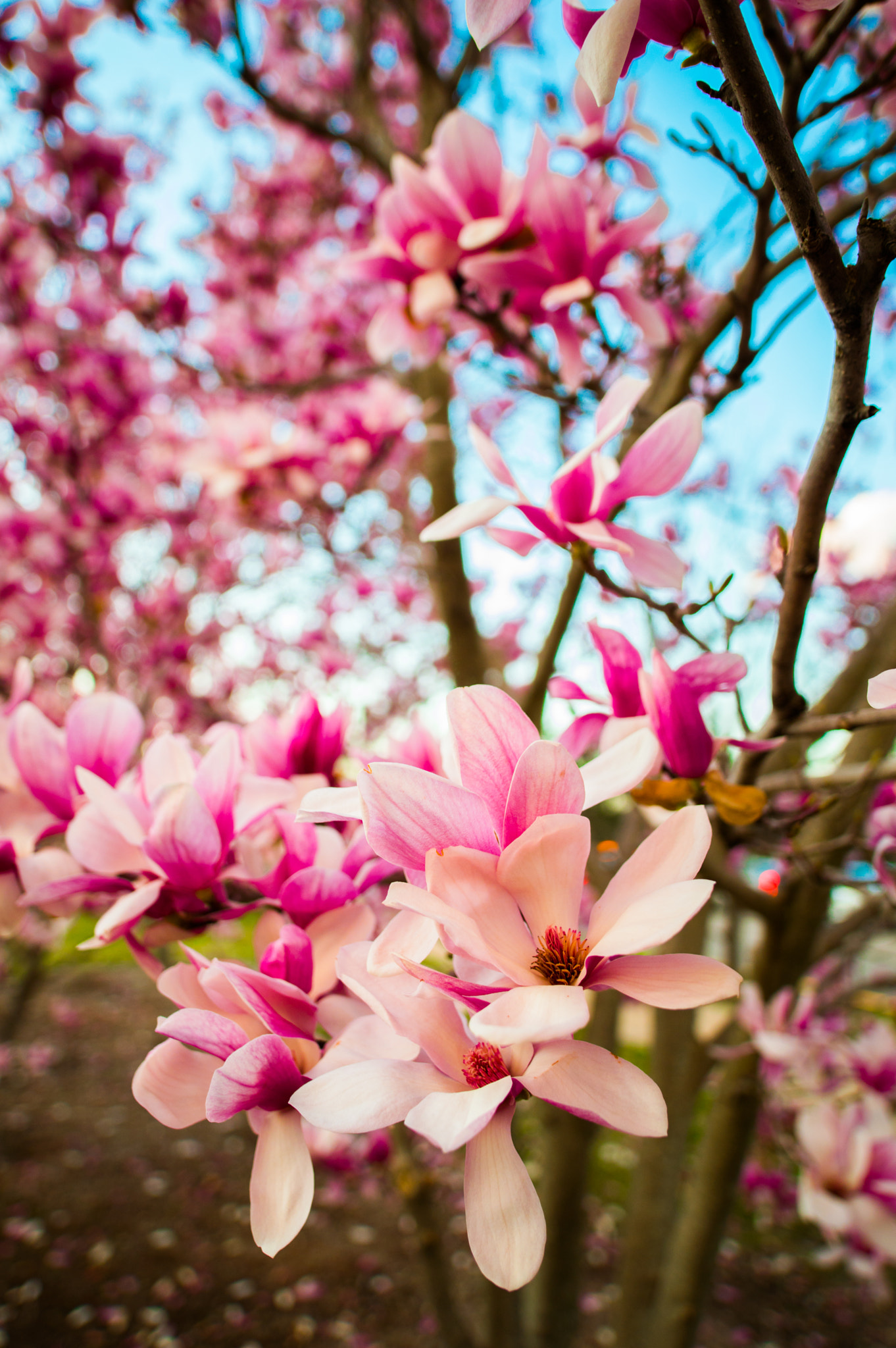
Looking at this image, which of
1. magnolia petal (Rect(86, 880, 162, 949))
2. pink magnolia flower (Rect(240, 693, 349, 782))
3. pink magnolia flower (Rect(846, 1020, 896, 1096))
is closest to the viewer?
magnolia petal (Rect(86, 880, 162, 949))

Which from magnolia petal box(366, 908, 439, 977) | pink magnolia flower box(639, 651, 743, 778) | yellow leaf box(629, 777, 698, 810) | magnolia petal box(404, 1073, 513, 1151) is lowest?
magnolia petal box(404, 1073, 513, 1151)

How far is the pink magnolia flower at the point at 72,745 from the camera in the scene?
768 millimetres

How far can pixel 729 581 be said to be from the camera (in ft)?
2.45

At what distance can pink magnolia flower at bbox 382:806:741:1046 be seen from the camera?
43 centimetres

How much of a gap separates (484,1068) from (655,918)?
0.16 metres

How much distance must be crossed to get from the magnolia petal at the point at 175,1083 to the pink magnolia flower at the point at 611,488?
1.54 ft

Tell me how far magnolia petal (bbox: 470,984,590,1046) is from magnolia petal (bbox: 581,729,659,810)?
14cm

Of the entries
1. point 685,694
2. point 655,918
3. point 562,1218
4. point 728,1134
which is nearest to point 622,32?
point 685,694

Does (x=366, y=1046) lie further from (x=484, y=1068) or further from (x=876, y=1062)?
(x=876, y=1062)

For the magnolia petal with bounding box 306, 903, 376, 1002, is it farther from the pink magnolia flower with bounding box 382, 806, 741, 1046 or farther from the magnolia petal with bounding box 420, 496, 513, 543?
the magnolia petal with bounding box 420, 496, 513, 543

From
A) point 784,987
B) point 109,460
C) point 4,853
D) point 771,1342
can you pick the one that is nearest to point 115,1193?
point 771,1342

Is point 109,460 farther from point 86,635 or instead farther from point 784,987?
point 784,987

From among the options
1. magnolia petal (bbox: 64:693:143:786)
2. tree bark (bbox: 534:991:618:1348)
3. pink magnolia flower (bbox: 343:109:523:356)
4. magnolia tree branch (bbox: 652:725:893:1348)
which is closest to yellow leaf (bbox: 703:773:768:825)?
magnolia petal (bbox: 64:693:143:786)

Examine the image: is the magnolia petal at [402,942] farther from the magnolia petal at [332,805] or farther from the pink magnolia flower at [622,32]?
the pink magnolia flower at [622,32]
